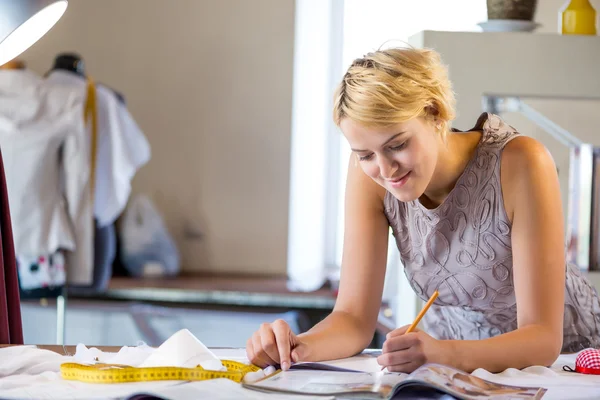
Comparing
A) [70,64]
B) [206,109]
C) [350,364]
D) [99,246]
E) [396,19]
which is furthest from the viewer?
[206,109]

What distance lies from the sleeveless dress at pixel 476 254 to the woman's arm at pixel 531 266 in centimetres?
5

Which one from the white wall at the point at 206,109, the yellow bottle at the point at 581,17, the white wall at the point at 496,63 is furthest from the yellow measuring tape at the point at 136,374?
the white wall at the point at 206,109

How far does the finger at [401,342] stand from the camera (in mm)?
1227

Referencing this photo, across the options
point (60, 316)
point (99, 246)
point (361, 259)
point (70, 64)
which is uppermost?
point (70, 64)

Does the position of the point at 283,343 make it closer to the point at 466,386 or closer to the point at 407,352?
the point at 407,352

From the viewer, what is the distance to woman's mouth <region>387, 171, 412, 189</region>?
1.41 metres

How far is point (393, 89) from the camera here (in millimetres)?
1366

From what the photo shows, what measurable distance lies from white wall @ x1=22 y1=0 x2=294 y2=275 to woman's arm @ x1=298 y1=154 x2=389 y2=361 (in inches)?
113

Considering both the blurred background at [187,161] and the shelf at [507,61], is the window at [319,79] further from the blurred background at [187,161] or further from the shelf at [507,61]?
the shelf at [507,61]

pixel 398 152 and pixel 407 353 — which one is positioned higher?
pixel 398 152

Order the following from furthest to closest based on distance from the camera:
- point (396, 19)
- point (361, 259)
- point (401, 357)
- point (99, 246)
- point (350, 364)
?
point (396, 19) → point (99, 246) → point (361, 259) → point (350, 364) → point (401, 357)

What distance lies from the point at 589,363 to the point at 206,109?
3478 mm

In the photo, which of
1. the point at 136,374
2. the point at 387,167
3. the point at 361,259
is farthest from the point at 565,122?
the point at 136,374

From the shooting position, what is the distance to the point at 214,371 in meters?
1.13
